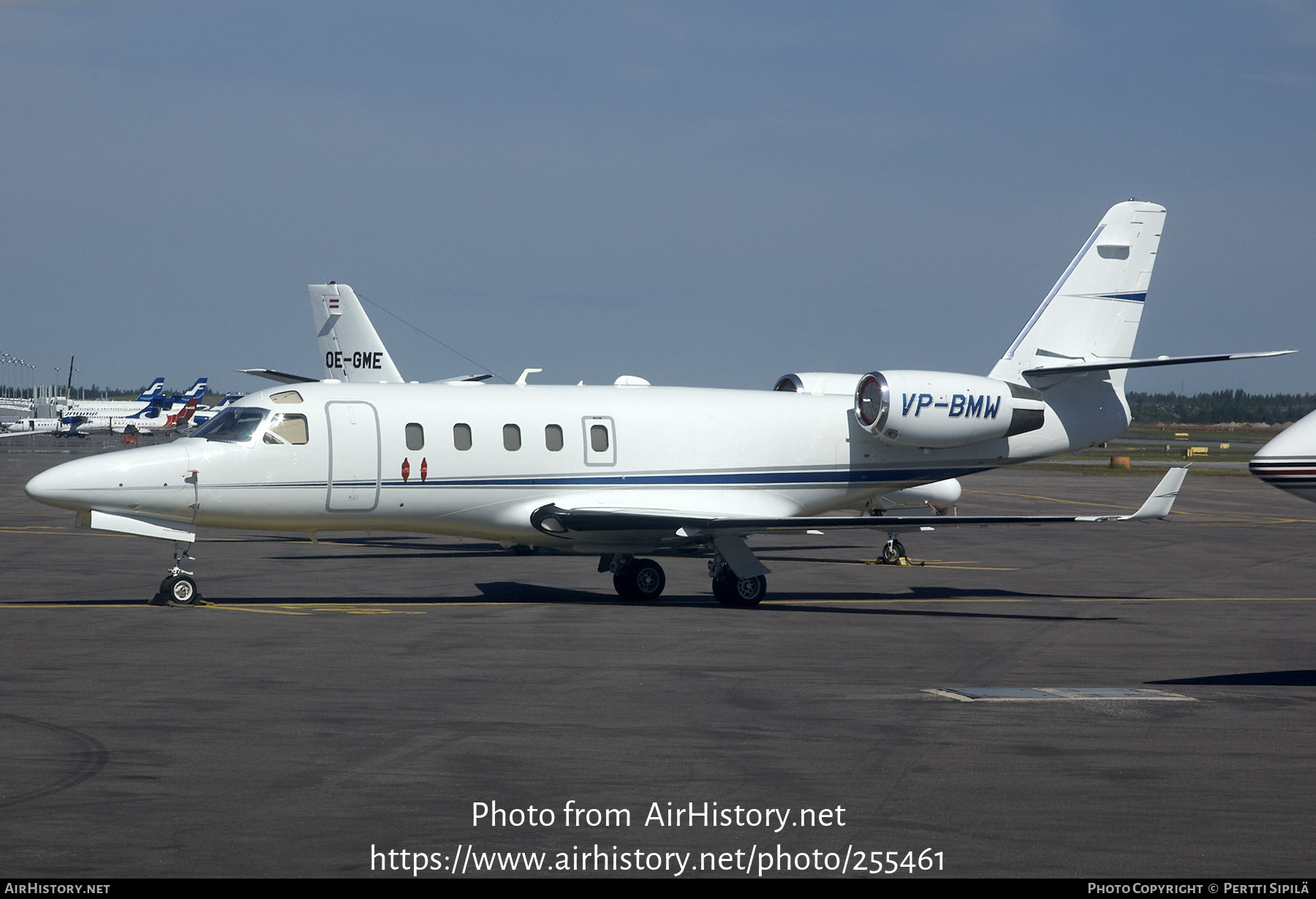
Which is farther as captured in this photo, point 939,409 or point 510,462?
point 939,409

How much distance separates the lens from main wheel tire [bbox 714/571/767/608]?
1977 centimetres

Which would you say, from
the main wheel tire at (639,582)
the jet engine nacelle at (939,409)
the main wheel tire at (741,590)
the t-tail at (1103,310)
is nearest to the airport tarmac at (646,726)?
the main wheel tire at (639,582)

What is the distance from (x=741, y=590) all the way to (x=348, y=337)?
18.4 m

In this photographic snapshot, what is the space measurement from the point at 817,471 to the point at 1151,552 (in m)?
12.5

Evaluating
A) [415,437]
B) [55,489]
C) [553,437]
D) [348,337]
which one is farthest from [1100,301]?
[348,337]

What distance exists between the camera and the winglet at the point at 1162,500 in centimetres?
1695

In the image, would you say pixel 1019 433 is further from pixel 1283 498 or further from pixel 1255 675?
pixel 1283 498

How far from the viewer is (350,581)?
2238 centimetres

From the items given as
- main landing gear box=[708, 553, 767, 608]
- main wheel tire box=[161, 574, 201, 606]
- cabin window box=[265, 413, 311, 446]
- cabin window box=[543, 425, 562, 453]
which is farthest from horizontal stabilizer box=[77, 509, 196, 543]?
main landing gear box=[708, 553, 767, 608]

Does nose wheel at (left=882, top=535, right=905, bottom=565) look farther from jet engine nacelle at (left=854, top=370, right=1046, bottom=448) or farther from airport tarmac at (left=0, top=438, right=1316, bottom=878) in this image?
jet engine nacelle at (left=854, top=370, right=1046, bottom=448)

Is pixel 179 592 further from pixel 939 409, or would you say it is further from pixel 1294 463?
pixel 1294 463

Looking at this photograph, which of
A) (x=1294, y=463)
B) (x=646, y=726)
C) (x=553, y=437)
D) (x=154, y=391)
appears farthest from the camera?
(x=154, y=391)

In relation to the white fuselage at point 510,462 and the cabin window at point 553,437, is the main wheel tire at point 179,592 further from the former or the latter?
the cabin window at point 553,437

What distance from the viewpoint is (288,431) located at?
1875 centimetres
